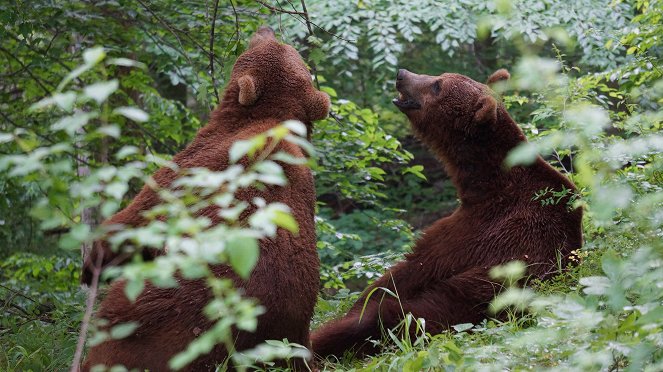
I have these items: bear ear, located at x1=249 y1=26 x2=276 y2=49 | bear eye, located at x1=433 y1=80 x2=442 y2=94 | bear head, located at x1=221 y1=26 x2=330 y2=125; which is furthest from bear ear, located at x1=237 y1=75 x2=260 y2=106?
bear eye, located at x1=433 y1=80 x2=442 y2=94

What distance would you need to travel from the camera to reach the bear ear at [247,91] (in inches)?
205

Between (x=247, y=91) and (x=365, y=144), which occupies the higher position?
(x=247, y=91)

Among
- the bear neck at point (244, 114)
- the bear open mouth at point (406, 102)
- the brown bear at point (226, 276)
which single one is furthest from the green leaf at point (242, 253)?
the bear open mouth at point (406, 102)

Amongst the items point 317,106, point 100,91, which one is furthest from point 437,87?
point 100,91

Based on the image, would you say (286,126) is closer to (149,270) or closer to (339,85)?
(149,270)

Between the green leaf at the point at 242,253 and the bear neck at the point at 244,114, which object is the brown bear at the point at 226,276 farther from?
the green leaf at the point at 242,253

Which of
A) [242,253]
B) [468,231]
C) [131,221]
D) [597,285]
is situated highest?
[242,253]

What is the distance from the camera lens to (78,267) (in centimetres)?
1053

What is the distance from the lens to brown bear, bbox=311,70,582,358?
5637 millimetres

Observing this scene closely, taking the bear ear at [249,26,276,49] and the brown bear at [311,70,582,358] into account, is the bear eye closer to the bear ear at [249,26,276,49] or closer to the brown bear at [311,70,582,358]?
the brown bear at [311,70,582,358]

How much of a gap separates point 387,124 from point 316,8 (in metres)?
3.17

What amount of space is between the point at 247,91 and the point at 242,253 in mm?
3105

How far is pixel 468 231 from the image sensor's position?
6.04 m

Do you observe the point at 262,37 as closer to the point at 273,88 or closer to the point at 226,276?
the point at 273,88
